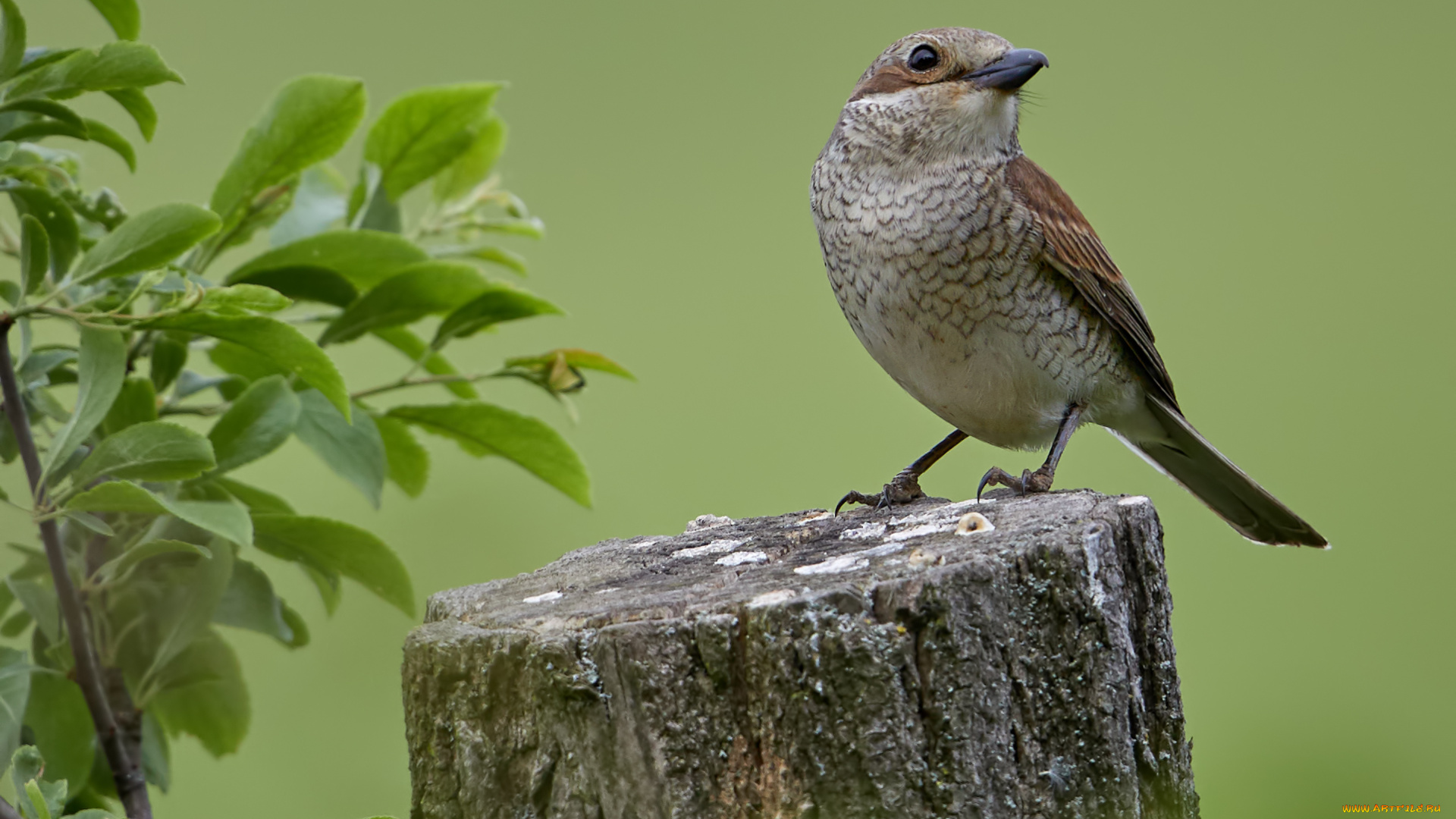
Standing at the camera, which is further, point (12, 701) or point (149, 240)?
point (12, 701)

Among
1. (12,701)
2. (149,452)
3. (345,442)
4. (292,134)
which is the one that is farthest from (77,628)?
(292,134)

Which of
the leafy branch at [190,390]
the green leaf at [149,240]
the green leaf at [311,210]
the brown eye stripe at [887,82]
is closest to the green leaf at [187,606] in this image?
the leafy branch at [190,390]

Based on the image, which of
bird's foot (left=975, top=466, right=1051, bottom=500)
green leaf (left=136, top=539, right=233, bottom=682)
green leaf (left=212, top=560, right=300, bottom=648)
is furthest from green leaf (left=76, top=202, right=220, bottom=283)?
bird's foot (left=975, top=466, right=1051, bottom=500)

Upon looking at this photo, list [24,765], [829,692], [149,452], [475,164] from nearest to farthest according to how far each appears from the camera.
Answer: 1. [829,692]
2. [24,765]
3. [149,452]
4. [475,164]

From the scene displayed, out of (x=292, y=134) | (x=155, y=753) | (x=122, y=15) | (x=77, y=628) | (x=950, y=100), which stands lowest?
(x=155, y=753)

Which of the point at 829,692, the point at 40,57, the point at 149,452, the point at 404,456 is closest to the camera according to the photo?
the point at 829,692

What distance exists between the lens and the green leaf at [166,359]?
5.91ft

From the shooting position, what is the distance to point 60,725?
1.71 meters

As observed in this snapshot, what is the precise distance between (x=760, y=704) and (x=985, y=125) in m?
1.28

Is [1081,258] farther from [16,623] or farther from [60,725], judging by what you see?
[16,623]

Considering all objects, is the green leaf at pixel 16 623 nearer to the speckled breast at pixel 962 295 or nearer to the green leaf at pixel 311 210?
the green leaf at pixel 311 210

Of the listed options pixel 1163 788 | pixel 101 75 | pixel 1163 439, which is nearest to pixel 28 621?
pixel 101 75

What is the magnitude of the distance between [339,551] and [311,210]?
25.0 inches

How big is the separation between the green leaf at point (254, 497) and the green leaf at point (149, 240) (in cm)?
52
